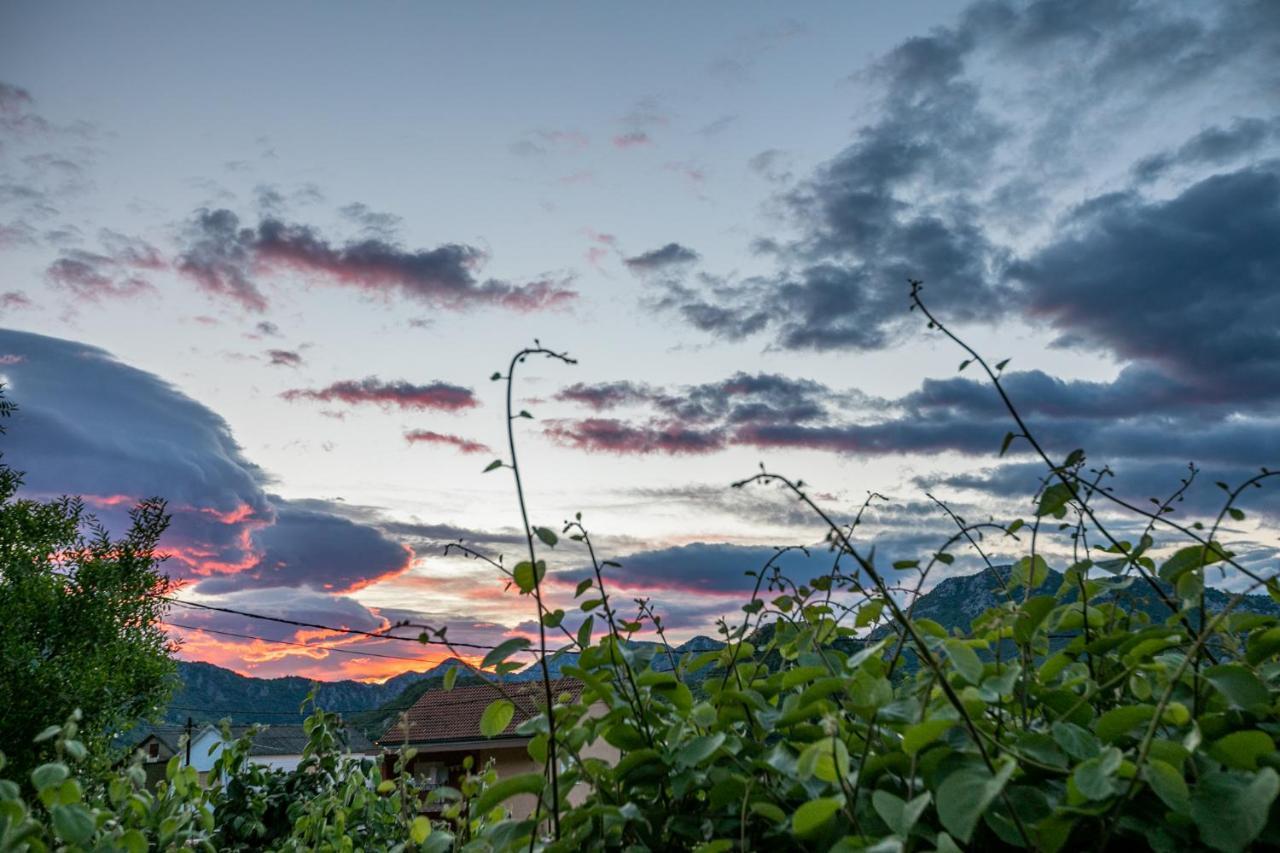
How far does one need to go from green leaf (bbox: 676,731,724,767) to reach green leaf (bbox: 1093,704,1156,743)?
1.52 feet

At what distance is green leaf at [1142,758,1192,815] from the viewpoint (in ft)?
3.02

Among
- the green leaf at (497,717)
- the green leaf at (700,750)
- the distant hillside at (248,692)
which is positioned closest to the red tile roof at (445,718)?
the green leaf at (497,717)

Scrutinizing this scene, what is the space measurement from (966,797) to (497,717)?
32.9 inches

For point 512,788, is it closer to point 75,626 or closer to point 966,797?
point 966,797

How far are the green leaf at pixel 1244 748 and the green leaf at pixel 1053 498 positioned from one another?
1.32 ft

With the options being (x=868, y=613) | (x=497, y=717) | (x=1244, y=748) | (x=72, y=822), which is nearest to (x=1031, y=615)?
(x=1244, y=748)

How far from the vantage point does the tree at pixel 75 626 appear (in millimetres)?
18312

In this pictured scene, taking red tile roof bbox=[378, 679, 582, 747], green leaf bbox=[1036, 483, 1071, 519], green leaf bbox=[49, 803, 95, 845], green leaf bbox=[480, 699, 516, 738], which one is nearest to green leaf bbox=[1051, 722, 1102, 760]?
green leaf bbox=[1036, 483, 1071, 519]

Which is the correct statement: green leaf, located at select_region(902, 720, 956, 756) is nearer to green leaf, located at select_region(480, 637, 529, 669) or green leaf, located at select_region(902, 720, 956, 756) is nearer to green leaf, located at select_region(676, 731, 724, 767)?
green leaf, located at select_region(676, 731, 724, 767)

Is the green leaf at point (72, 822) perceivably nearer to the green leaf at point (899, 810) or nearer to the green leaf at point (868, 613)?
the green leaf at point (899, 810)

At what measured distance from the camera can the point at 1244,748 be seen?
1.00 metres

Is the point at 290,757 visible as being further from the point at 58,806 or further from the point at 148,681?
the point at 58,806

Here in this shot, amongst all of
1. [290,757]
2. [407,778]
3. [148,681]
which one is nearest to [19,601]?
[148,681]

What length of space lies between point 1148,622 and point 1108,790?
843 millimetres
